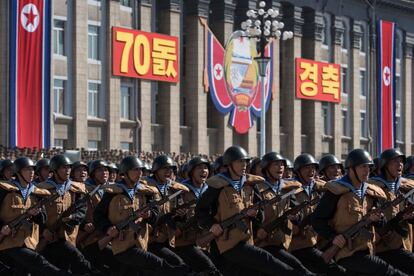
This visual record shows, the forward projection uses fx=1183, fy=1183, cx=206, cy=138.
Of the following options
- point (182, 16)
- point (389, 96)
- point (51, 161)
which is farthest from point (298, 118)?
point (51, 161)

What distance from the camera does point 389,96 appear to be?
54.8 meters

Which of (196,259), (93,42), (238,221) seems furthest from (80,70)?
(238,221)

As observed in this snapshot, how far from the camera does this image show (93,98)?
142 ft

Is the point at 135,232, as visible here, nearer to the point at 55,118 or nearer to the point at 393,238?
the point at 393,238

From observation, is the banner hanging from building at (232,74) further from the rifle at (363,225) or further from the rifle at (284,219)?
the rifle at (363,225)

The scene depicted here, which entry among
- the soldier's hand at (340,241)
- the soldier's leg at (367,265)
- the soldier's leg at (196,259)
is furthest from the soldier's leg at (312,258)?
the soldier's hand at (340,241)

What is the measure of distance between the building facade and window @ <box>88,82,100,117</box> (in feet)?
0.12

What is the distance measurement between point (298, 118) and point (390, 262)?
4109 centimetres

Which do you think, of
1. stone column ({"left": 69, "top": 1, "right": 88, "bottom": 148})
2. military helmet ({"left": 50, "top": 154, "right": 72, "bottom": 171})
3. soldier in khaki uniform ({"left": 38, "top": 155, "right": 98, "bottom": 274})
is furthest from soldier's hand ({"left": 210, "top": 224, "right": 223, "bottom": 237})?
stone column ({"left": 69, "top": 1, "right": 88, "bottom": 148})

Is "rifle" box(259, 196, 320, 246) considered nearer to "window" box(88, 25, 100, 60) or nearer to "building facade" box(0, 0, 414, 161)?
"building facade" box(0, 0, 414, 161)

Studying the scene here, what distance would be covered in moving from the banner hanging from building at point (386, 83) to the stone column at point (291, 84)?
3.67 m

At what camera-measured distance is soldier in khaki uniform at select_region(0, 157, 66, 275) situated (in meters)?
14.8

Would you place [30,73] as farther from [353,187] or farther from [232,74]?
[353,187]

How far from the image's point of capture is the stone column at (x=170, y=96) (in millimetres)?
45844
